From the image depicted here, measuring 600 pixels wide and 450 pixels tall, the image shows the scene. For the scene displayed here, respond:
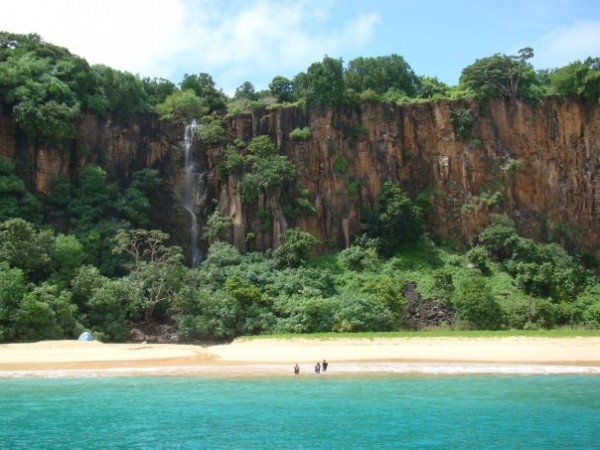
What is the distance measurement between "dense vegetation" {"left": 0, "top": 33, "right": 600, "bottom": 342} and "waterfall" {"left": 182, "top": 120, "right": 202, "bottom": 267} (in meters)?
1.36

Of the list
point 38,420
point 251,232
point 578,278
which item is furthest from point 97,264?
point 578,278

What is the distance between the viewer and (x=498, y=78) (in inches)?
2099

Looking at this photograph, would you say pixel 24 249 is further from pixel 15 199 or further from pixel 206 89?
pixel 206 89

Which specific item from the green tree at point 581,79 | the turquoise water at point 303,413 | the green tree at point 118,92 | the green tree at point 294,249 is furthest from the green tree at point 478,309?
the green tree at point 118,92

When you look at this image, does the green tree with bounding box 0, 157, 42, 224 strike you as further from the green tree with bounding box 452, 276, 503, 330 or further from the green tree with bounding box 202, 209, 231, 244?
the green tree with bounding box 452, 276, 503, 330

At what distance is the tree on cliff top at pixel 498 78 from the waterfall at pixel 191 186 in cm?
2545

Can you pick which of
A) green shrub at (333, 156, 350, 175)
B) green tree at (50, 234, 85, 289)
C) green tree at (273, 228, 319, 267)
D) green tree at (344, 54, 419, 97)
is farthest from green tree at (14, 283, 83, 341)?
green tree at (344, 54, 419, 97)

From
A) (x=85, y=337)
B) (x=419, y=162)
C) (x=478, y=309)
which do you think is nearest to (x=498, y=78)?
(x=419, y=162)

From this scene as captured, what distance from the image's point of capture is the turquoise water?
16.1 metres

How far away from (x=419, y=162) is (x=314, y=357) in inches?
1089

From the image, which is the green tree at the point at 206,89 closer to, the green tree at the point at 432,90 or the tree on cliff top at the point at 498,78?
the green tree at the point at 432,90

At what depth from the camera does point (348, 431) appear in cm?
1719

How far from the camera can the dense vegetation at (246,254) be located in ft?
122

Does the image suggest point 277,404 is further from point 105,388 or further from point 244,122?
point 244,122
